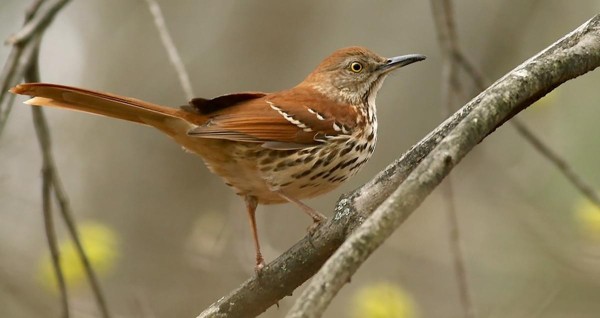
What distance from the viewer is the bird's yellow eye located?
4.58 meters

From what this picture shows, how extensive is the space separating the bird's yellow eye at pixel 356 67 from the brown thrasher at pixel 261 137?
1.51 ft

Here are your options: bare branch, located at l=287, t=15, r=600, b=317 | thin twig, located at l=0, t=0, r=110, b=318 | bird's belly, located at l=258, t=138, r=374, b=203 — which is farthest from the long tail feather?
bare branch, located at l=287, t=15, r=600, b=317

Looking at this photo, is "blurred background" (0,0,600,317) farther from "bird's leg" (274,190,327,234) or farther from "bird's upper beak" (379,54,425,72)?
"bird's leg" (274,190,327,234)

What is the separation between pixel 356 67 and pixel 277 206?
2.26m

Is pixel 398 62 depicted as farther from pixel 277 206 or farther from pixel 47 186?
pixel 277 206

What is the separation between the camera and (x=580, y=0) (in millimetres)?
6855

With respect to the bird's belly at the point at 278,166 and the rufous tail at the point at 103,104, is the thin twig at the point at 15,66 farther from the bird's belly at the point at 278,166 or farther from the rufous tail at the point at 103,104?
the bird's belly at the point at 278,166

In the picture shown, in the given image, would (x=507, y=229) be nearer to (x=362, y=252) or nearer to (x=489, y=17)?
(x=489, y=17)

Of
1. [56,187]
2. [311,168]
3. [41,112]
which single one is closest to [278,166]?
[311,168]

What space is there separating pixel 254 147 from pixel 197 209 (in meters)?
3.10

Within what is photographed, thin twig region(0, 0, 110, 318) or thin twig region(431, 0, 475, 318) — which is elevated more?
thin twig region(431, 0, 475, 318)

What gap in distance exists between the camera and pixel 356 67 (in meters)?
4.59

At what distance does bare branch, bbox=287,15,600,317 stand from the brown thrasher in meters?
1.31

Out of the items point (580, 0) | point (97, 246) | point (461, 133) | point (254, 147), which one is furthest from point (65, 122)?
point (461, 133)
